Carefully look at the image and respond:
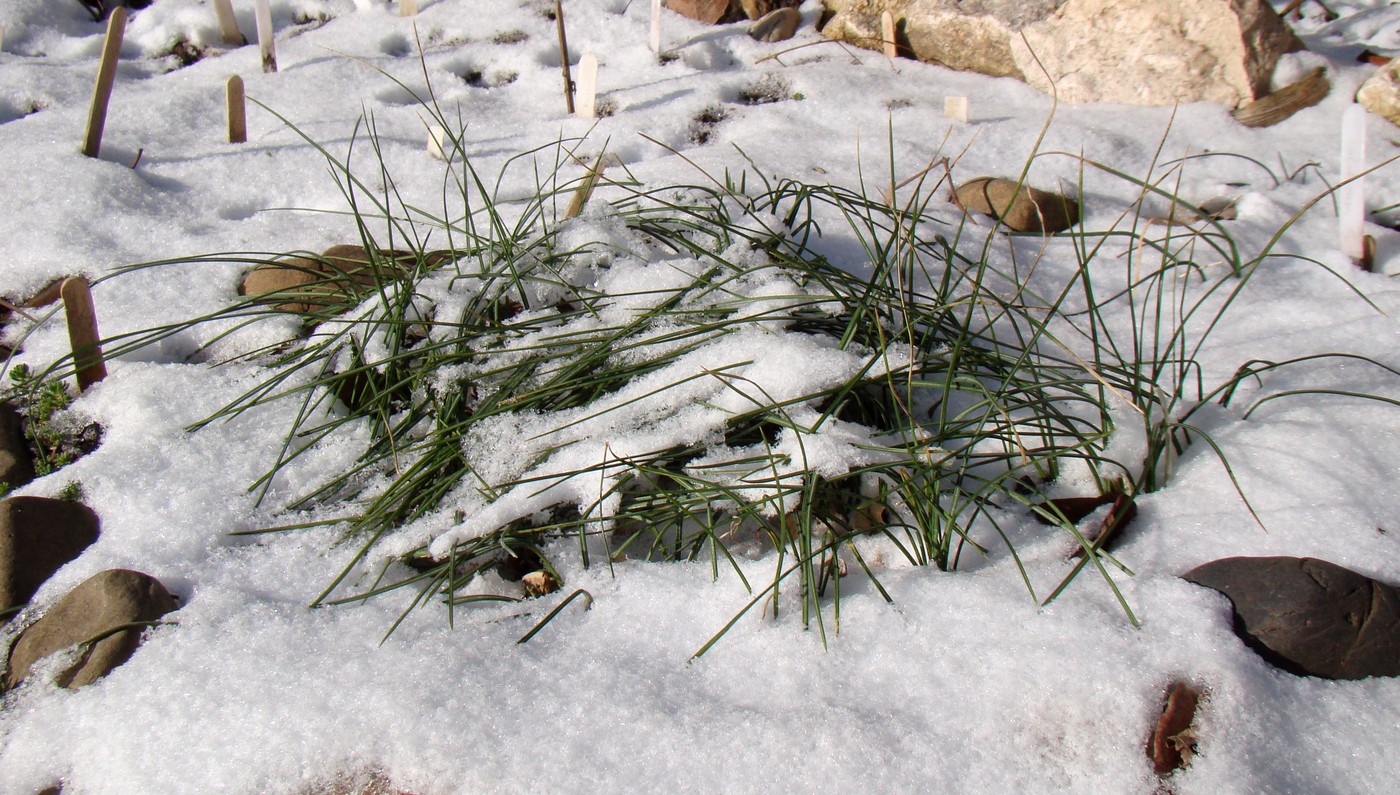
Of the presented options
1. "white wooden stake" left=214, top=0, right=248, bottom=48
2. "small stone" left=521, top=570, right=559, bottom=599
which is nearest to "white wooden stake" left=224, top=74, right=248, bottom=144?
"white wooden stake" left=214, top=0, right=248, bottom=48

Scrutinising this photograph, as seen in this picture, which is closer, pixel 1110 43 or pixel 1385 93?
pixel 1385 93

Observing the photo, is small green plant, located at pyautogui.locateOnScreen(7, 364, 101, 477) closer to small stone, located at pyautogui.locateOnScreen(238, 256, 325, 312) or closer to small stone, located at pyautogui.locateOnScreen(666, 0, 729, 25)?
small stone, located at pyautogui.locateOnScreen(238, 256, 325, 312)

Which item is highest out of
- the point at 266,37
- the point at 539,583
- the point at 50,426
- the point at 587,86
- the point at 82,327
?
the point at 266,37

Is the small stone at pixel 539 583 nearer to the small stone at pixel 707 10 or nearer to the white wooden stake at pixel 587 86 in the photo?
the white wooden stake at pixel 587 86

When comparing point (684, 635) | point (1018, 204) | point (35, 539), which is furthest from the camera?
point (1018, 204)

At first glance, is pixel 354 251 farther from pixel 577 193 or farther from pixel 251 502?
pixel 251 502

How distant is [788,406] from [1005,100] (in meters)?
1.73

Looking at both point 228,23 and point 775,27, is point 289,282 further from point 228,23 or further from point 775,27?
point 775,27

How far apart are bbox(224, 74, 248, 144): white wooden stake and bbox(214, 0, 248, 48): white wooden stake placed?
2.42 feet

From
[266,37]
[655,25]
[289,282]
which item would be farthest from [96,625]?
[655,25]

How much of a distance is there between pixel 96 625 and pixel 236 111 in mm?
1751

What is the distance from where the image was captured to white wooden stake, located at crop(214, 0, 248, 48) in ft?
10.2

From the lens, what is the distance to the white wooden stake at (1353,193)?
6.31 feet

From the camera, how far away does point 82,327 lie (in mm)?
1741
